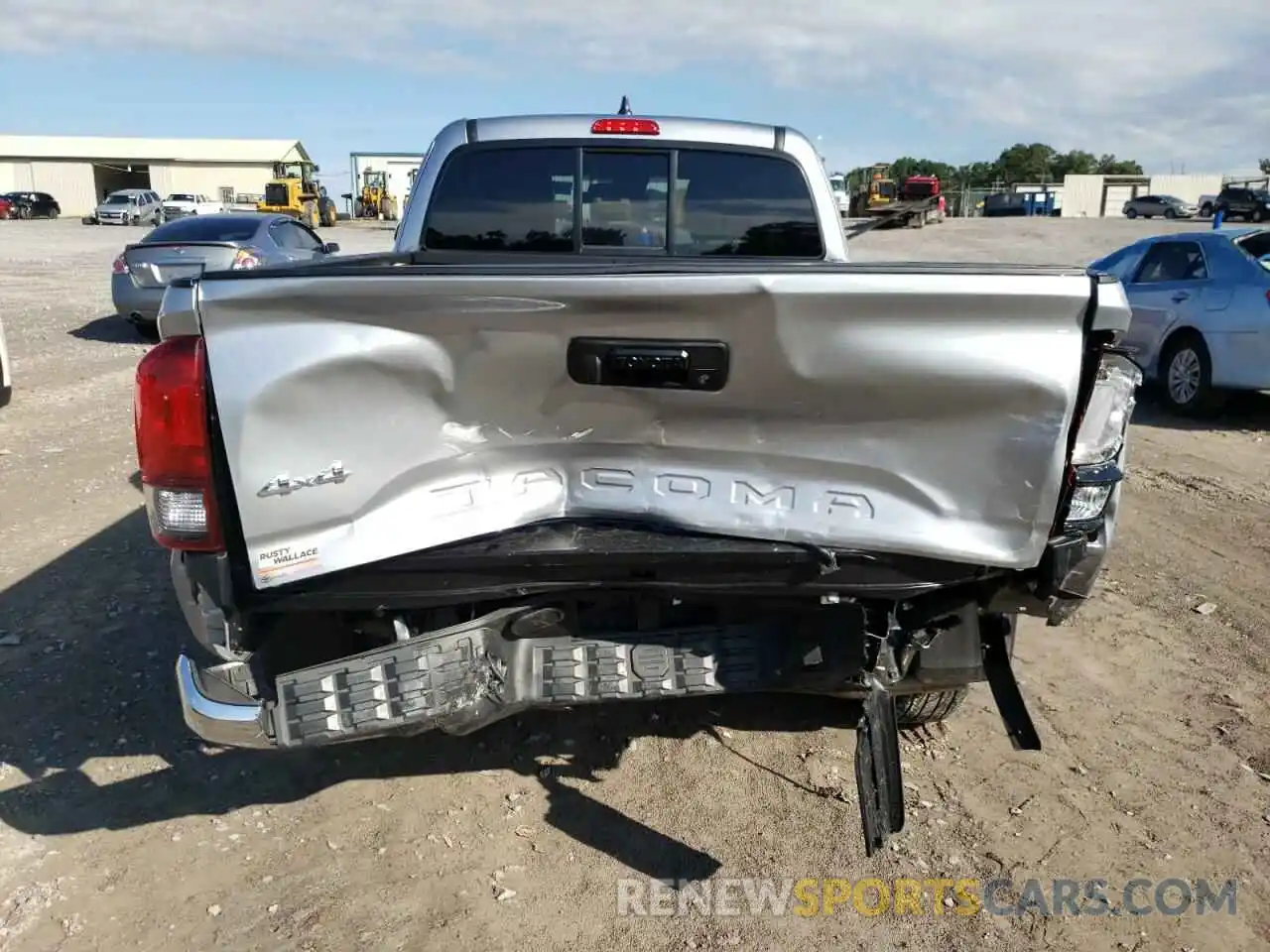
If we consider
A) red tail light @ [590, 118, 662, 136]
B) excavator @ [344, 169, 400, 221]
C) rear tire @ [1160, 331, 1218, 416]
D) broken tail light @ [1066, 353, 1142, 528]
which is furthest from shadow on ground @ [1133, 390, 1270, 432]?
excavator @ [344, 169, 400, 221]

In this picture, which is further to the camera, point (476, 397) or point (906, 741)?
point (906, 741)

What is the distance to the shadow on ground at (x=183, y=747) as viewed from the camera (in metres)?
3.33

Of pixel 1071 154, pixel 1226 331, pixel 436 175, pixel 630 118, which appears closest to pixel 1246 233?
pixel 1226 331

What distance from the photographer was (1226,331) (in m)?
8.50

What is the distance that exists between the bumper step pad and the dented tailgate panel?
0.33 m

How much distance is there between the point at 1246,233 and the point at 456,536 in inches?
360

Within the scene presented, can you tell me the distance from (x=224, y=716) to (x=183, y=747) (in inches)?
52.3

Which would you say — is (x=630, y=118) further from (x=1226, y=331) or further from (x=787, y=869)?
(x=1226, y=331)

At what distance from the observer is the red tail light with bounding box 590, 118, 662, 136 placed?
14.8 feet

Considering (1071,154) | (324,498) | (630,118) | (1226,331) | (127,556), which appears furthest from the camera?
(1071,154)

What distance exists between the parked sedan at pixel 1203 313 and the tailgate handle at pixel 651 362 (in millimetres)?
7657

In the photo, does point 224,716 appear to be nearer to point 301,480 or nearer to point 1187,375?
point 301,480

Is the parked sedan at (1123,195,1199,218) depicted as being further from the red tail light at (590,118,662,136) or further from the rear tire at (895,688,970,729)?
the rear tire at (895,688,970,729)

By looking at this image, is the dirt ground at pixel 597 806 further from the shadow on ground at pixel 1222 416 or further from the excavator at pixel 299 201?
the excavator at pixel 299 201
